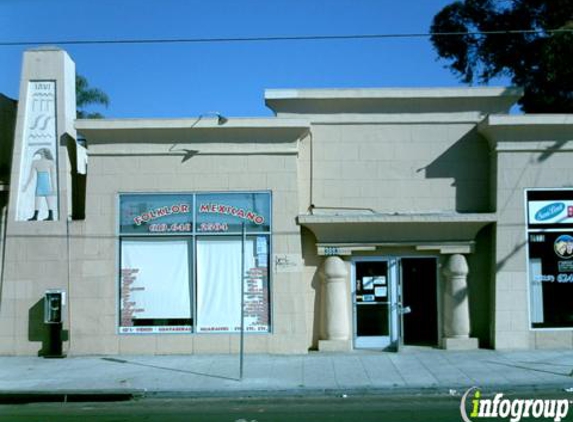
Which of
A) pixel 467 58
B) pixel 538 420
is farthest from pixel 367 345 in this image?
pixel 467 58

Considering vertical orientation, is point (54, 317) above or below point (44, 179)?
below

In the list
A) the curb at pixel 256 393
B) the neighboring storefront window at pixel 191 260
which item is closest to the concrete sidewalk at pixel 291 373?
the curb at pixel 256 393

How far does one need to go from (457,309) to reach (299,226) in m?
4.00

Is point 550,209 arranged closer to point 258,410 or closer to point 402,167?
point 402,167

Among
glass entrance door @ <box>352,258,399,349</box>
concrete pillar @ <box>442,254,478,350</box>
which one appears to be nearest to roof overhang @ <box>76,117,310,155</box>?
glass entrance door @ <box>352,258,399,349</box>

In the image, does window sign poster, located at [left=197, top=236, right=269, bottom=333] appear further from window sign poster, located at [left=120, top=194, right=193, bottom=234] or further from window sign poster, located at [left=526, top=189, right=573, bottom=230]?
window sign poster, located at [left=526, top=189, right=573, bottom=230]

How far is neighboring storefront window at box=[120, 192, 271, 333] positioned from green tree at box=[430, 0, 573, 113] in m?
13.0

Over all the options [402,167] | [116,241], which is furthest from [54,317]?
[402,167]

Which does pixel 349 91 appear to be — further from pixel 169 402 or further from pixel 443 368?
pixel 169 402

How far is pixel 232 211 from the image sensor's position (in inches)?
619

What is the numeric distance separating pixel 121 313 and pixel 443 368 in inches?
275

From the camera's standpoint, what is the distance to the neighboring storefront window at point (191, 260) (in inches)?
615

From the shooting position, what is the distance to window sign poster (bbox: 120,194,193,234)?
1576cm

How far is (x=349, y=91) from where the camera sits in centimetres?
1612
